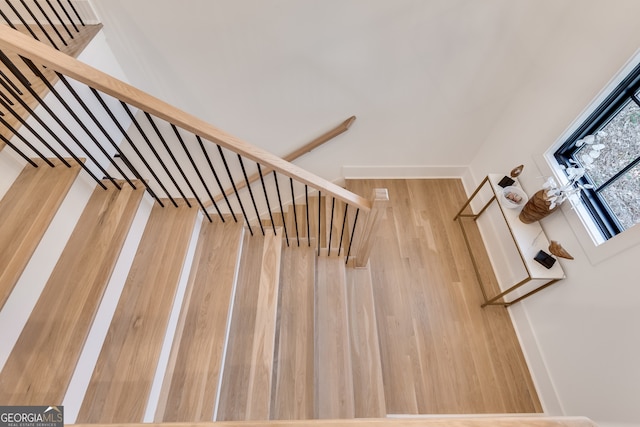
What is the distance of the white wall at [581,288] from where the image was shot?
5.01 ft

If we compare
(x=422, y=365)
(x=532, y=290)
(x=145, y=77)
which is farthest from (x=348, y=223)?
(x=145, y=77)

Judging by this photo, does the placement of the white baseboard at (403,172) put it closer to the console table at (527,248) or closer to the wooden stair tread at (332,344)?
the console table at (527,248)

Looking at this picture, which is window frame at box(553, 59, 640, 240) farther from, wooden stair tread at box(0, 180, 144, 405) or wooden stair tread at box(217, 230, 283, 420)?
wooden stair tread at box(0, 180, 144, 405)

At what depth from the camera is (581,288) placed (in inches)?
70.3

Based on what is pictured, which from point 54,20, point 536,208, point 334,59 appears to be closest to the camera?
point 536,208

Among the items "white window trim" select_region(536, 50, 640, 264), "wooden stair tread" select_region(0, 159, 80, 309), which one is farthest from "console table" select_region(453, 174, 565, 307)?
"wooden stair tread" select_region(0, 159, 80, 309)

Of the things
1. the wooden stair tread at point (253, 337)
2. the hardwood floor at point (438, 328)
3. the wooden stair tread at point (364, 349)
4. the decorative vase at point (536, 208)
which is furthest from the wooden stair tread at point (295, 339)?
the decorative vase at point (536, 208)

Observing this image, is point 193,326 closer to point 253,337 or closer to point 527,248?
point 253,337

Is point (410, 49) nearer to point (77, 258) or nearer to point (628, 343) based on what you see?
point (628, 343)

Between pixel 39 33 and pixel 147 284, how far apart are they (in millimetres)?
2028

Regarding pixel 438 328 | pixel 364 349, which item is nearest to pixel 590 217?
pixel 438 328

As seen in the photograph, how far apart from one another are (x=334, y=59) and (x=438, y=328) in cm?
235

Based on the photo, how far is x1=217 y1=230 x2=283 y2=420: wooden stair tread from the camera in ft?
5.12

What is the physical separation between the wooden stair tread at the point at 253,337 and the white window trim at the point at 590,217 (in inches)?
78.0
